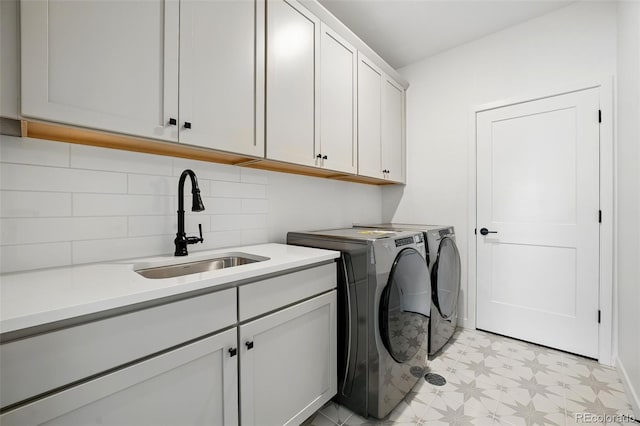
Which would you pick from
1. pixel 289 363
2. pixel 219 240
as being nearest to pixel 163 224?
pixel 219 240

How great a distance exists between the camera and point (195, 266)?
1.49 meters

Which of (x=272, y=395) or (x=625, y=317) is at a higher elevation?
(x=625, y=317)

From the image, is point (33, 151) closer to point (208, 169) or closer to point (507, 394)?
point (208, 169)

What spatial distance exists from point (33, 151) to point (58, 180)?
0.44 ft

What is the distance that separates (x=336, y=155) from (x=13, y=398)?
6.14 feet

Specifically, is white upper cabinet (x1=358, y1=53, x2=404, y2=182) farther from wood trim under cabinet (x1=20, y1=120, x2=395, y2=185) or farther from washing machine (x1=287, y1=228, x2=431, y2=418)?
wood trim under cabinet (x1=20, y1=120, x2=395, y2=185)

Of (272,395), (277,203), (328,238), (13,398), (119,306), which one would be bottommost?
(272,395)

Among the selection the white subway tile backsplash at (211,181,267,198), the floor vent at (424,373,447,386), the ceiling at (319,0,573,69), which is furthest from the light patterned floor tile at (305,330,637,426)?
the ceiling at (319,0,573,69)

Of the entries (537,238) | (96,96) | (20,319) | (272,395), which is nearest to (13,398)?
(20,319)

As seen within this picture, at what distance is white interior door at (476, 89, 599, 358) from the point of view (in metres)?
2.14

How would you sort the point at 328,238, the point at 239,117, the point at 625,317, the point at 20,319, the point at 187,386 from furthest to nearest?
the point at 625,317
the point at 328,238
the point at 239,117
the point at 187,386
the point at 20,319

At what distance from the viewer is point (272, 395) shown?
124 cm

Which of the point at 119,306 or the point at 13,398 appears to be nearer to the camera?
the point at 13,398

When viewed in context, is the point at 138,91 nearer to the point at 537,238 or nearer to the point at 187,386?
the point at 187,386
